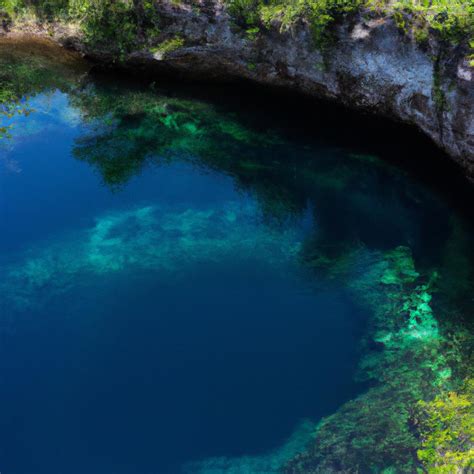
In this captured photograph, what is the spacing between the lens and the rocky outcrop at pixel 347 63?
64.1ft

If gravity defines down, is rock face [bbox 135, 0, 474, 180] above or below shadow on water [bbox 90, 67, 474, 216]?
above

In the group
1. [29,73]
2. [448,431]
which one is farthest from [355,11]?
[29,73]

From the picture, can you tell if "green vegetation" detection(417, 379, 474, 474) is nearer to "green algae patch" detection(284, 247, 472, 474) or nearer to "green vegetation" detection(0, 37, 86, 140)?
"green algae patch" detection(284, 247, 472, 474)

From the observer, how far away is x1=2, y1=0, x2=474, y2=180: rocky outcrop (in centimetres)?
1953

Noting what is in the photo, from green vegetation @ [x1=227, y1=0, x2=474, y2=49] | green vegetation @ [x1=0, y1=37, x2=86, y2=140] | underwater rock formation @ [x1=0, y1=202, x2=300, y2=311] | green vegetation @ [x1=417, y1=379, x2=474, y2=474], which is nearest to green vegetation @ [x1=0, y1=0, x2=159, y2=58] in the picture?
green vegetation @ [x1=0, y1=37, x2=86, y2=140]

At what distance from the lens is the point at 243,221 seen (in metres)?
20.3

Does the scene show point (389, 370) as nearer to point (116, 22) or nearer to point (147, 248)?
point (147, 248)

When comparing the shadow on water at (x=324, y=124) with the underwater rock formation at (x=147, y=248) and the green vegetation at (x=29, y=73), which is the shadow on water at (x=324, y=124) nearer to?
the green vegetation at (x=29, y=73)

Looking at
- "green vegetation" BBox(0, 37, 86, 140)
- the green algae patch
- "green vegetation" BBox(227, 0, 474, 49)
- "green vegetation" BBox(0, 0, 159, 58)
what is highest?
"green vegetation" BBox(227, 0, 474, 49)

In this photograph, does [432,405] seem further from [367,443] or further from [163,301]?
[163,301]

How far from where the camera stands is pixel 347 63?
22375 mm

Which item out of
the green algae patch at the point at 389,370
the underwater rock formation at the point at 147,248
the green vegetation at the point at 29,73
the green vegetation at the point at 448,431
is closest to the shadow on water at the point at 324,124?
the green vegetation at the point at 29,73

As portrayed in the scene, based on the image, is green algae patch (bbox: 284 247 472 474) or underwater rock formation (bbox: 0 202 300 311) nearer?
green algae patch (bbox: 284 247 472 474)

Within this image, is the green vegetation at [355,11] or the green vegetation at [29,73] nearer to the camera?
the green vegetation at [355,11]
